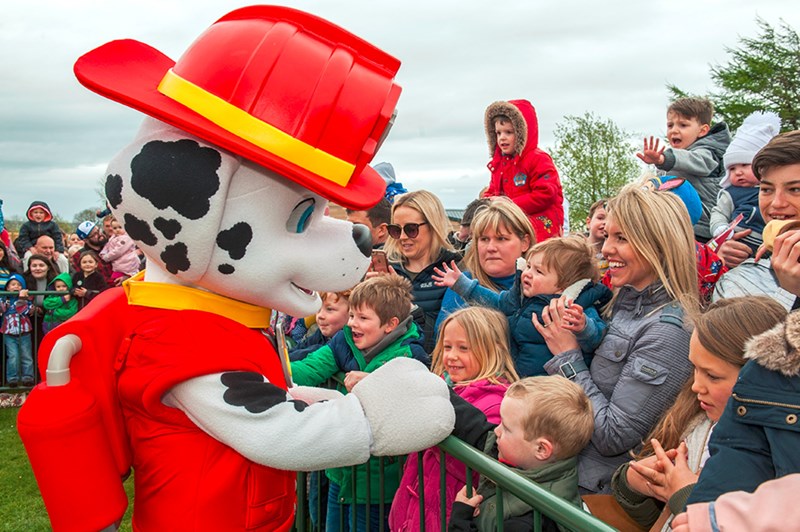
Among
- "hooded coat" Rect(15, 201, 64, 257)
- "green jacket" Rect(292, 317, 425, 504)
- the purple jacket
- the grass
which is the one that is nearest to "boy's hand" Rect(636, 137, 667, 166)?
"green jacket" Rect(292, 317, 425, 504)

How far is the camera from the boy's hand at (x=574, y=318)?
2.61 metres

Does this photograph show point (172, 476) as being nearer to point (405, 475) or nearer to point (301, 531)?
point (405, 475)

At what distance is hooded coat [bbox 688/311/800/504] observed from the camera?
151cm

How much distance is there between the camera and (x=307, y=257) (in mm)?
2213

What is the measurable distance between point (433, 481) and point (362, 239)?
884 millimetres

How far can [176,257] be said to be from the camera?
2.08 meters

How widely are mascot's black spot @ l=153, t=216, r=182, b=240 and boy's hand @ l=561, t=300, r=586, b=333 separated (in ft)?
4.48

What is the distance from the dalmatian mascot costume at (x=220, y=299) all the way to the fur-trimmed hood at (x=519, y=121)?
3.57 metres

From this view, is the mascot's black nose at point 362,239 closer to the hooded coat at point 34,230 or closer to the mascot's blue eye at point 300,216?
the mascot's blue eye at point 300,216

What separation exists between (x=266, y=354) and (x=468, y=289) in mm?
1549

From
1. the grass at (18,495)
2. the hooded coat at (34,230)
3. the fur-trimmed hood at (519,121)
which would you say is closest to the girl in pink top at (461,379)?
the fur-trimmed hood at (519,121)

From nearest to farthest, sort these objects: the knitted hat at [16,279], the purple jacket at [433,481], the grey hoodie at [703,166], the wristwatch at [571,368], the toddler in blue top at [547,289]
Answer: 1. the purple jacket at [433,481]
2. the wristwatch at [571,368]
3. the toddler in blue top at [547,289]
4. the grey hoodie at [703,166]
5. the knitted hat at [16,279]

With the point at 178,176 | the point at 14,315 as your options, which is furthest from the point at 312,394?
the point at 14,315

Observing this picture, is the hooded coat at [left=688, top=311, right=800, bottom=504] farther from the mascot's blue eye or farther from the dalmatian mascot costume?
the mascot's blue eye
